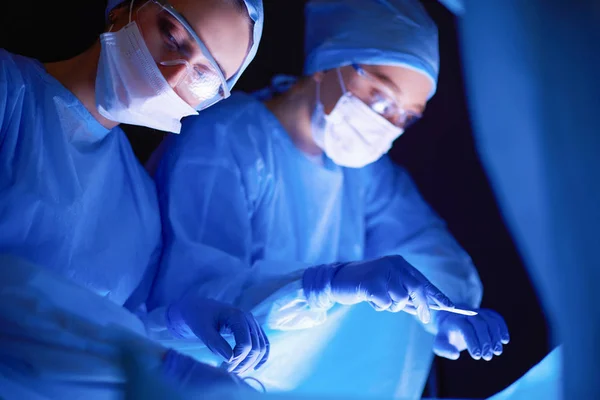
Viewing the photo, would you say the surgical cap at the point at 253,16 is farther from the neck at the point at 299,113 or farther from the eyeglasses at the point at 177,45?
the neck at the point at 299,113

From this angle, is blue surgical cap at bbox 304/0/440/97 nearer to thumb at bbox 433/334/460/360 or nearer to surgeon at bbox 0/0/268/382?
surgeon at bbox 0/0/268/382

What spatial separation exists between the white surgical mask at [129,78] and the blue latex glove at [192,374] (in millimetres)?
519

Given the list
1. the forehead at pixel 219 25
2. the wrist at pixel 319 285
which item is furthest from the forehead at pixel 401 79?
the wrist at pixel 319 285

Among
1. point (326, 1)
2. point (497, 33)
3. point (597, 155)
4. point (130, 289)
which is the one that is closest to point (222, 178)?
point (130, 289)

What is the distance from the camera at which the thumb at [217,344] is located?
117cm

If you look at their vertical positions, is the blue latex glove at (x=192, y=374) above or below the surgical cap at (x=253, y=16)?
below

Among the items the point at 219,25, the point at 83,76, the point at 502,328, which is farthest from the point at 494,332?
the point at 83,76

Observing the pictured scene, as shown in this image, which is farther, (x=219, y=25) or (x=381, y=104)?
(x=381, y=104)

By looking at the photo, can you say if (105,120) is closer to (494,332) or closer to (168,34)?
(168,34)

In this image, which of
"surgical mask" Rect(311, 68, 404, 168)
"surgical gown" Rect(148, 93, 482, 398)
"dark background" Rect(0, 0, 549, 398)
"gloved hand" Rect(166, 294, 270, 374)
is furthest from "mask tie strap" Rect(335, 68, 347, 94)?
"gloved hand" Rect(166, 294, 270, 374)

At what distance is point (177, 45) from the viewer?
1.28 m

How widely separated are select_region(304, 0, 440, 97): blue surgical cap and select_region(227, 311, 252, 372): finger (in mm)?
768

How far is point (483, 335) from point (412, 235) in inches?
16.9

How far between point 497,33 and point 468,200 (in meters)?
1.00
